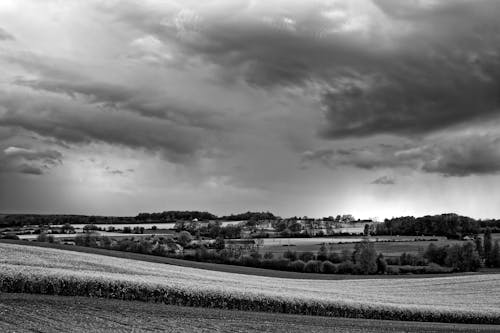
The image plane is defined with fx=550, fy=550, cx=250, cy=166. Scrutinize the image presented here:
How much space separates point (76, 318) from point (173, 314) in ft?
14.5

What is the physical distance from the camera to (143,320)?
73.7 ft

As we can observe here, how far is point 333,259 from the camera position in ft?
302

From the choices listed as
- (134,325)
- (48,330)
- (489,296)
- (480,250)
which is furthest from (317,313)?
(480,250)

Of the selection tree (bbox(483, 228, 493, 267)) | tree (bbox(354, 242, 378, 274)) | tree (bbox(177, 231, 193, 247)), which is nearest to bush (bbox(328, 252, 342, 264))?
tree (bbox(354, 242, 378, 274))

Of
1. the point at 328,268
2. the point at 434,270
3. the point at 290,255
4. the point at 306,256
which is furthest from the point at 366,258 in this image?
the point at 290,255

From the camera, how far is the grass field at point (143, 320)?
67.5 ft

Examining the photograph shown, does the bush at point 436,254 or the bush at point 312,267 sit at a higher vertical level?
the bush at point 436,254

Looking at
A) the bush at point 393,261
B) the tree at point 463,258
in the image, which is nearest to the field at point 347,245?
the bush at point 393,261

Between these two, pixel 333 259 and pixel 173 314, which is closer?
pixel 173 314

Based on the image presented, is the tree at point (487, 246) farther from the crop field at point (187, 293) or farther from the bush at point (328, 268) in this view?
the crop field at point (187, 293)

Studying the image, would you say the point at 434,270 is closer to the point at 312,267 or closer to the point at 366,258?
the point at 366,258

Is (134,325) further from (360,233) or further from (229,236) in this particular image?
(360,233)

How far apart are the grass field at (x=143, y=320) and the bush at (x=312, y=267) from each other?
53496 millimetres

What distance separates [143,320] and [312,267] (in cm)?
6221
